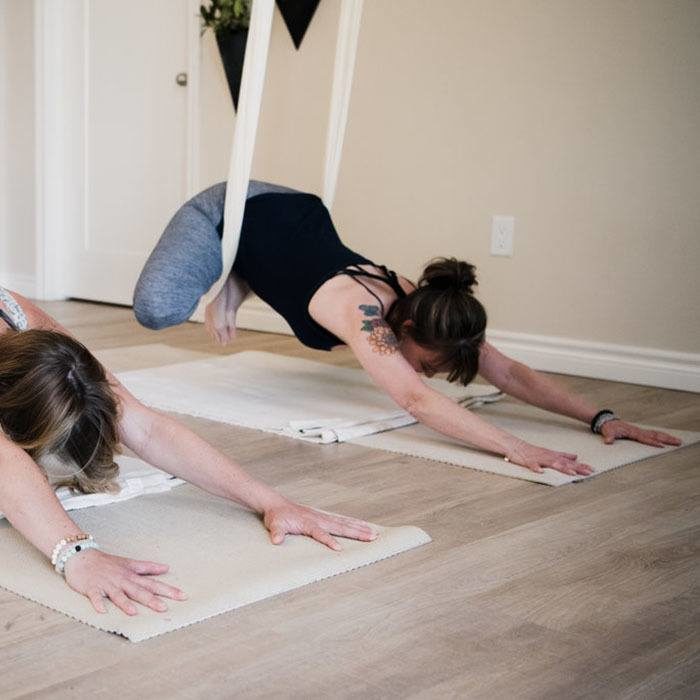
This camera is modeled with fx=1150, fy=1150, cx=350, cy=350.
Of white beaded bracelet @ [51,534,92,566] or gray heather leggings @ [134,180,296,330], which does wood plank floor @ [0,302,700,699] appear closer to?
white beaded bracelet @ [51,534,92,566]

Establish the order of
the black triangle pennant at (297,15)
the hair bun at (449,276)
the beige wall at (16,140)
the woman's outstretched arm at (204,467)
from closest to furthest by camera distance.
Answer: the woman's outstretched arm at (204,467) → the hair bun at (449,276) → the black triangle pennant at (297,15) → the beige wall at (16,140)

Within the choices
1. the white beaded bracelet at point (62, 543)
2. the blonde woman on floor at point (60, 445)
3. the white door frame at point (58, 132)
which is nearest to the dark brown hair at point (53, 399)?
the blonde woman on floor at point (60, 445)

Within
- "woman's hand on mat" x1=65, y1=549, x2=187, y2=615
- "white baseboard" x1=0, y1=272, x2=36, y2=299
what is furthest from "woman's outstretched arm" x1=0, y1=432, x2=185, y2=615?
"white baseboard" x1=0, y1=272, x2=36, y2=299

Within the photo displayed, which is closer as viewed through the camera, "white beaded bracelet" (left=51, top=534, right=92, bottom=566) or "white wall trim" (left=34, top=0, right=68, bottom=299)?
"white beaded bracelet" (left=51, top=534, right=92, bottom=566)

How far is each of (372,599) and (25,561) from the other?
539 millimetres

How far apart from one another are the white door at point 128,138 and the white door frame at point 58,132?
1.5 inches

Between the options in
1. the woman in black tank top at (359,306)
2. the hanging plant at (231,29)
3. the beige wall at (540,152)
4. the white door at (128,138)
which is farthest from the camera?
the white door at (128,138)

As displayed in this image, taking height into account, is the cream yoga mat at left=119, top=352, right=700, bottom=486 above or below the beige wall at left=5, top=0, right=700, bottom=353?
below

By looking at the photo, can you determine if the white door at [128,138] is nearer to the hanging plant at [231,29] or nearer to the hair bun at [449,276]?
the hanging plant at [231,29]

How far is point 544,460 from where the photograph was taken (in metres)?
2.48

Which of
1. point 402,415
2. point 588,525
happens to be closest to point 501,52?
point 402,415

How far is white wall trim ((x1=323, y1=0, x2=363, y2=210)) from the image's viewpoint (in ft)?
9.91

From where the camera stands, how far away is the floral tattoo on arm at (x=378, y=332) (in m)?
2.60

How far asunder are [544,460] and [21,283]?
371 cm
